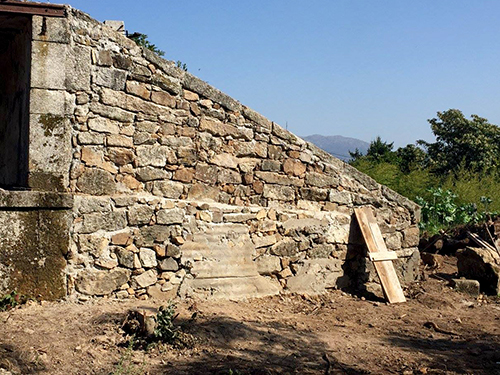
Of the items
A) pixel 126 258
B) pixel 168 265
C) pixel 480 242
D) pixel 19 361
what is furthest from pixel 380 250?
pixel 19 361

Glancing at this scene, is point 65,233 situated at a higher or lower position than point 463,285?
higher

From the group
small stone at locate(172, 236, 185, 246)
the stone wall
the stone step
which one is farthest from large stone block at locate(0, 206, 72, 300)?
the stone step

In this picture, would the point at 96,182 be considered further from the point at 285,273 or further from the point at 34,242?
Answer: the point at 285,273

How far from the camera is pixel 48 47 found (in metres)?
5.80

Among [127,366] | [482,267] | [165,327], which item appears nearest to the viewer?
[127,366]

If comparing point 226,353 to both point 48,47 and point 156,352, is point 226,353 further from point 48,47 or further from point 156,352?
point 48,47

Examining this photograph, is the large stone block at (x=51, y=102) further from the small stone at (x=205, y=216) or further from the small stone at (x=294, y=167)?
the small stone at (x=294, y=167)

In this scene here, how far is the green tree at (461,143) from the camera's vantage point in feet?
74.3

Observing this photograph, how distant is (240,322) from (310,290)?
177cm

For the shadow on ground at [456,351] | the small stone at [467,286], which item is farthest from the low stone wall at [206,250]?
the shadow on ground at [456,351]

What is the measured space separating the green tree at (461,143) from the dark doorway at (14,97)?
1804 centimetres

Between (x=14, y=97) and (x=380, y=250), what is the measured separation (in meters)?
5.03

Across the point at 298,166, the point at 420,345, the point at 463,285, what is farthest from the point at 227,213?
the point at 463,285

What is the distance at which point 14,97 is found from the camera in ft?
21.6
